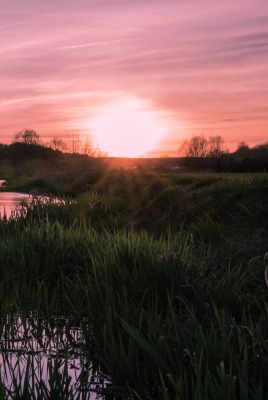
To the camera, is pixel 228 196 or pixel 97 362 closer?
pixel 97 362

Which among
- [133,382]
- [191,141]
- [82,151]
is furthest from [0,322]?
[191,141]

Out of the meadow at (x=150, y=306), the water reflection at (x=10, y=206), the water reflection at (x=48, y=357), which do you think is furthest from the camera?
the water reflection at (x=10, y=206)

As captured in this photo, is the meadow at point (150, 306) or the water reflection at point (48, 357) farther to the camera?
the water reflection at point (48, 357)

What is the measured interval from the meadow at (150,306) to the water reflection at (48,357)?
0.07ft

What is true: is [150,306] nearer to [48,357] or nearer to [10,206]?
[48,357]

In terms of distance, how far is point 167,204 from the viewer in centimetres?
1286

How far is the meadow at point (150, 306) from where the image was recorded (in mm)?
3547

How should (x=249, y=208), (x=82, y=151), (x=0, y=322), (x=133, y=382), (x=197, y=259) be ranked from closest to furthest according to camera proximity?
(x=133, y=382)
(x=0, y=322)
(x=197, y=259)
(x=249, y=208)
(x=82, y=151)

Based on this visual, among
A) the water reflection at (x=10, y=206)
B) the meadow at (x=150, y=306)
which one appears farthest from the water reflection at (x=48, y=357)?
the water reflection at (x=10, y=206)

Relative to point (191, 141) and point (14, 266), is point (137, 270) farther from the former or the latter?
point (191, 141)

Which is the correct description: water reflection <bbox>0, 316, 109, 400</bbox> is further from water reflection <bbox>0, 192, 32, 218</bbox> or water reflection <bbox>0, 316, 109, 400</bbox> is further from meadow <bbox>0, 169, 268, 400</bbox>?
water reflection <bbox>0, 192, 32, 218</bbox>

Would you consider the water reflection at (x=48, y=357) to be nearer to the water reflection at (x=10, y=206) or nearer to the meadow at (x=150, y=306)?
the meadow at (x=150, y=306)

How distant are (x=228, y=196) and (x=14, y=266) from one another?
5.92 m

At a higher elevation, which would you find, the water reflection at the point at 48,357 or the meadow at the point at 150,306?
the meadow at the point at 150,306
